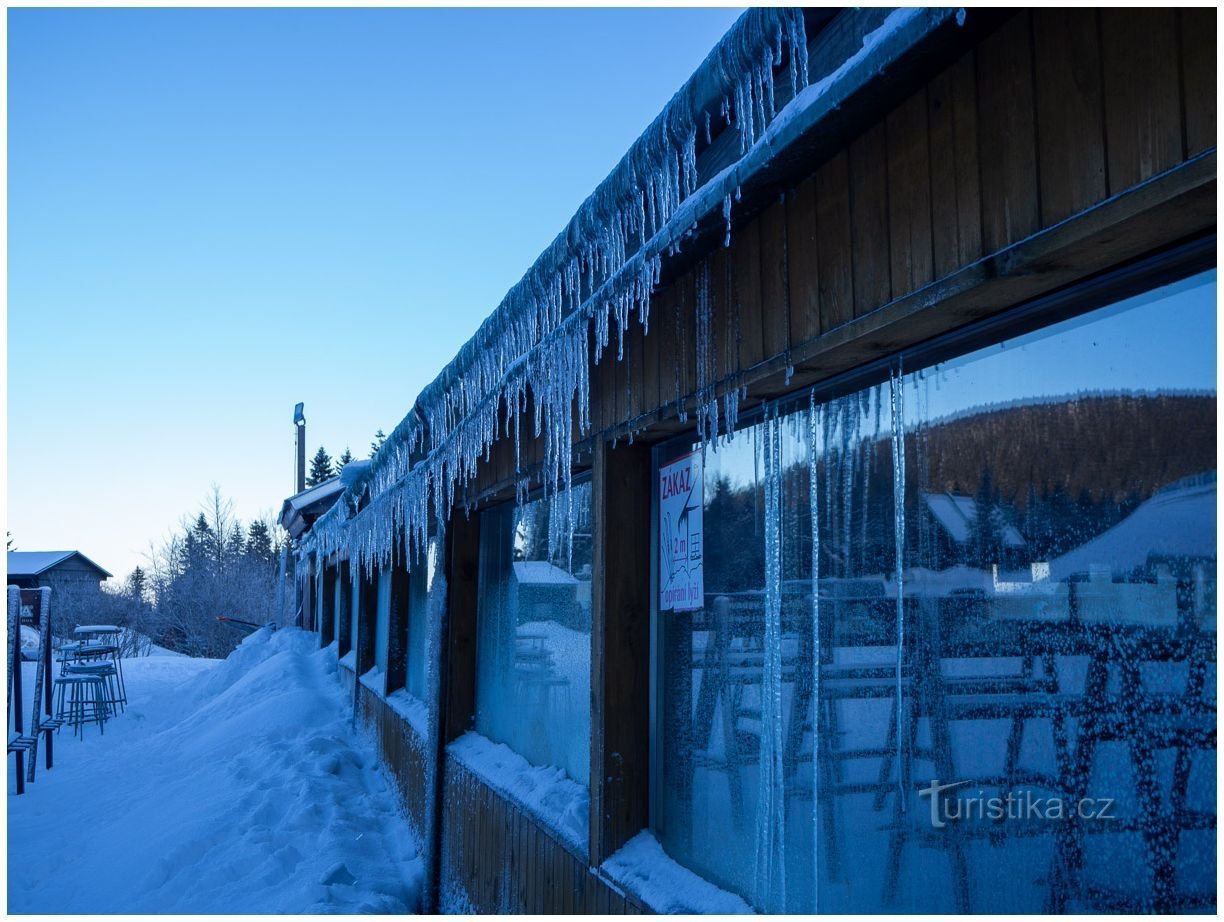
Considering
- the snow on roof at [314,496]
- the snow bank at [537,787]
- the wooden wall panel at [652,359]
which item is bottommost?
the snow bank at [537,787]

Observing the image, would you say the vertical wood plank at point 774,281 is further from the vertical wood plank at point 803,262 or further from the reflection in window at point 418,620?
the reflection in window at point 418,620

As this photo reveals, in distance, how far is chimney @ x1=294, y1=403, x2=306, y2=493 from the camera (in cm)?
3081

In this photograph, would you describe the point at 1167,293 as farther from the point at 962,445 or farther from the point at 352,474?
the point at 352,474

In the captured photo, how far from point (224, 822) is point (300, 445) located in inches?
1067

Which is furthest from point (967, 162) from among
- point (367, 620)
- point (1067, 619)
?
point (367, 620)

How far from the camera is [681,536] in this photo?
Result: 3.08 meters

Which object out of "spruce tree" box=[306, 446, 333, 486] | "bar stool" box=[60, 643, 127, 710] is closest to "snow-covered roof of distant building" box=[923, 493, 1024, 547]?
"bar stool" box=[60, 643, 127, 710]

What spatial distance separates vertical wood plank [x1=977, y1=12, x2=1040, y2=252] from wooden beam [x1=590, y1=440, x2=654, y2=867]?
1.89 metres

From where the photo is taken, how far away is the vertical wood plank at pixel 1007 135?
159 cm

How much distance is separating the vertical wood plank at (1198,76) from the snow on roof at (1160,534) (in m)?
0.54

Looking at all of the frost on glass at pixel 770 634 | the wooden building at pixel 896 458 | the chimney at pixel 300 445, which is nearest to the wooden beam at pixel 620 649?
the wooden building at pixel 896 458

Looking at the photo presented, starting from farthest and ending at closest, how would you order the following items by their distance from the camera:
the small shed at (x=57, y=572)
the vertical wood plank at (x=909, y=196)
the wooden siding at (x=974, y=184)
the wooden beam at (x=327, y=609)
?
the small shed at (x=57, y=572), the wooden beam at (x=327, y=609), the vertical wood plank at (x=909, y=196), the wooden siding at (x=974, y=184)

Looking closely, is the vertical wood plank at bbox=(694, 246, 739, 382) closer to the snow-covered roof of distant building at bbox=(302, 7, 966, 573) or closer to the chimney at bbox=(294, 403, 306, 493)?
the snow-covered roof of distant building at bbox=(302, 7, 966, 573)

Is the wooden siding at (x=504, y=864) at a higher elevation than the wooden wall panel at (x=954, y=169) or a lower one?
lower
